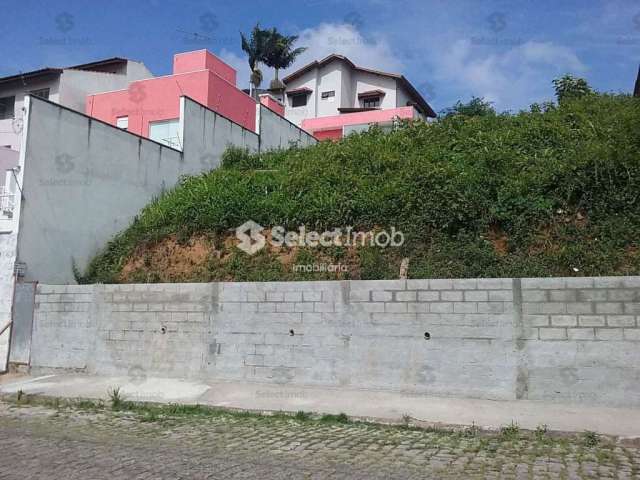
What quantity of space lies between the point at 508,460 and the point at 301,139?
67.3 feet

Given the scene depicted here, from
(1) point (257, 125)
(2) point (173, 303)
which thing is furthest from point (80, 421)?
(1) point (257, 125)

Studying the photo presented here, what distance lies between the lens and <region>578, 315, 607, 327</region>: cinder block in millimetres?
7182

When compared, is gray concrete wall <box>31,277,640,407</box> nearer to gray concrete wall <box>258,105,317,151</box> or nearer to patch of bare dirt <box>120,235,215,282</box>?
patch of bare dirt <box>120,235,215,282</box>

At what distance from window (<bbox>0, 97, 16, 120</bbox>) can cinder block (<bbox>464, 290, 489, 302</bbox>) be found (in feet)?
81.0

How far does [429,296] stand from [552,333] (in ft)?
5.90

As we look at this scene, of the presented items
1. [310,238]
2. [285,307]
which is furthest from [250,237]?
[285,307]

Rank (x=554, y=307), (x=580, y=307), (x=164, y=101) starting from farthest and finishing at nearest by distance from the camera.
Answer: (x=164, y=101) → (x=554, y=307) → (x=580, y=307)

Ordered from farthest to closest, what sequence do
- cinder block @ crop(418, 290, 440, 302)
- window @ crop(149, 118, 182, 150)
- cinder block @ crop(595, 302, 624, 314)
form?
window @ crop(149, 118, 182, 150), cinder block @ crop(418, 290, 440, 302), cinder block @ crop(595, 302, 624, 314)

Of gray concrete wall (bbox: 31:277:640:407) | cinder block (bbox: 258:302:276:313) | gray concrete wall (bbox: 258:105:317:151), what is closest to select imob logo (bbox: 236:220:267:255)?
gray concrete wall (bbox: 31:277:640:407)

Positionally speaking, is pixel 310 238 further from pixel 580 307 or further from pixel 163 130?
pixel 163 130

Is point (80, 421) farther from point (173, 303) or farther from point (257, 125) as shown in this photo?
point (257, 125)

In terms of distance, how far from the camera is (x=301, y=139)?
24312 mm

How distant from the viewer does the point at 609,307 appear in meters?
7.18

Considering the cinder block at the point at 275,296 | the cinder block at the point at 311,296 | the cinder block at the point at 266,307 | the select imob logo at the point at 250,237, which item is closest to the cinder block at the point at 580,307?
the cinder block at the point at 311,296
